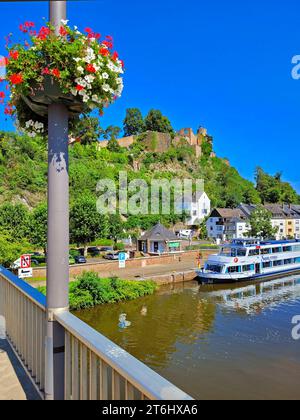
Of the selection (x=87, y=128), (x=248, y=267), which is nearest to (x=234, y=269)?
(x=248, y=267)

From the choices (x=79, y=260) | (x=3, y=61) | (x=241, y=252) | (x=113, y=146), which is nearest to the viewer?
(x=3, y=61)

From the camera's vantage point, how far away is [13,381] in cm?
306

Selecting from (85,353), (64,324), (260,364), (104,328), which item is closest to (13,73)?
(64,324)

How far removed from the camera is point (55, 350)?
96.0 inches

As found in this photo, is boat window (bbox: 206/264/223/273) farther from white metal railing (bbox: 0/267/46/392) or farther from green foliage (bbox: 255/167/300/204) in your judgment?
green foliage (bbox: 255/167/300/204)

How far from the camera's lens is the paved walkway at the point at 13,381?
9.29 feet

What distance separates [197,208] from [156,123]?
2594 centimetres

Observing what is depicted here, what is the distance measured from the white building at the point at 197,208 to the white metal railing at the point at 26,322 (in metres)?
49.0

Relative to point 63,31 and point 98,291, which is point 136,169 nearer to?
point 98,291

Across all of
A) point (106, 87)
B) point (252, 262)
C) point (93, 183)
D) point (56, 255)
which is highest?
point (93, 183)

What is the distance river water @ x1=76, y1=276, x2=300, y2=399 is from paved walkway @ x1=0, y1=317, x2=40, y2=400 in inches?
320

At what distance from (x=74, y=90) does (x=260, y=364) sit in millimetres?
12659

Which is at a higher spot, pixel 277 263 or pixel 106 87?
pixel 106 87

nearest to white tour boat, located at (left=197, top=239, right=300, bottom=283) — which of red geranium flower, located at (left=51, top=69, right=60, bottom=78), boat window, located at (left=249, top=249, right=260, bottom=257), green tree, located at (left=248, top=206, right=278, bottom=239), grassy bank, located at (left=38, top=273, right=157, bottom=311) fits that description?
boat window, located at (left=249, top=249, right=260, bottom=257)
